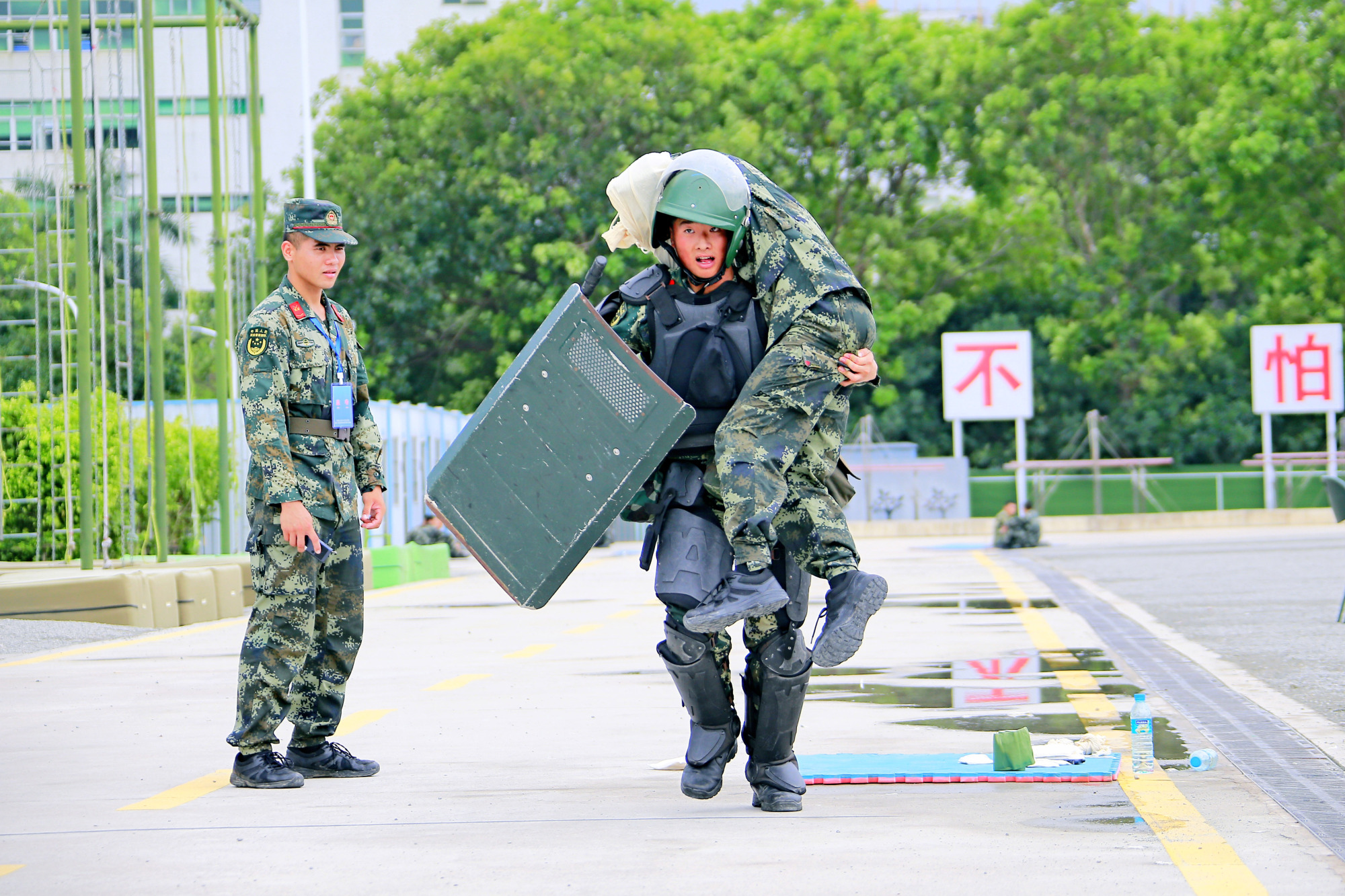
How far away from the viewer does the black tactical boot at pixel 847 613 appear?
4.90 metres

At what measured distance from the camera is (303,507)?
574 cm

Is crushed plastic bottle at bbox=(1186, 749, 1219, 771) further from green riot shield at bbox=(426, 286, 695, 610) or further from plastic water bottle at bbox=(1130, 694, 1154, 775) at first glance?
green riot shield at bbox=(426, 286, 695, 610)

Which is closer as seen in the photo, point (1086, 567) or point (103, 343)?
point (103, 343)

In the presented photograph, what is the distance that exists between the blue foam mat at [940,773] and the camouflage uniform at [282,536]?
1590 millimetres

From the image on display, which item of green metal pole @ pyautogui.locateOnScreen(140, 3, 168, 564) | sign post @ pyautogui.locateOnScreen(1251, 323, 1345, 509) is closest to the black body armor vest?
green metal pole @ pyautogui.locateOnScreen(140, 3, 168, 564)

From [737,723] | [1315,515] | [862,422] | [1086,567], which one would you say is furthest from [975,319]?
[737,723]

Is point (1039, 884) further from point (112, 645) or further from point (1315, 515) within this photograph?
point (1315, 515)

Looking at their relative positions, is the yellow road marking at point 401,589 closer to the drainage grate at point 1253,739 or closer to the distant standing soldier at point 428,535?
the distant standing soldier at point 428,535

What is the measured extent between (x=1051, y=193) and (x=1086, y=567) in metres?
26.1

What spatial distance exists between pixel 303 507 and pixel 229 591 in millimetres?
9976

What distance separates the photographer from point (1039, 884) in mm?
4113

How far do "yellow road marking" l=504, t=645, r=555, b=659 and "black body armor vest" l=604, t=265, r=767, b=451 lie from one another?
5.57 meters

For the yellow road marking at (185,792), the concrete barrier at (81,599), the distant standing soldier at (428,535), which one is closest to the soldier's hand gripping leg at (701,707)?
the yellow road marking at (185,792)

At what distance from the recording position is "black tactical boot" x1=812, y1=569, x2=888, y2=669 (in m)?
4.90
